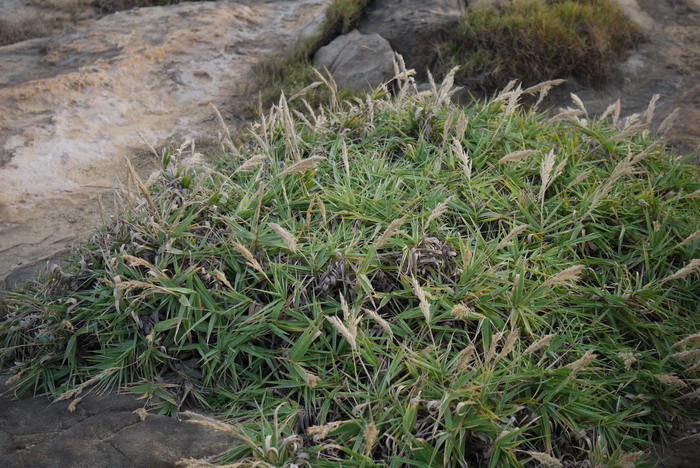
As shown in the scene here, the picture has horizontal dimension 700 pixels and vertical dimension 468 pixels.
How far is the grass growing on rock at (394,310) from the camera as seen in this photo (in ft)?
7.75

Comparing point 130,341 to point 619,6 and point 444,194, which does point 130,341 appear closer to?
point 444,194

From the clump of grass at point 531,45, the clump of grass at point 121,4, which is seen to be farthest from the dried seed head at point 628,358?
the clump of grass at point 121,4

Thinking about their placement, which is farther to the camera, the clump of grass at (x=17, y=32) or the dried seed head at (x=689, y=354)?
the clump of grass at (x=17, y=32)

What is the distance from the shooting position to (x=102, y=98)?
5520 millimetres

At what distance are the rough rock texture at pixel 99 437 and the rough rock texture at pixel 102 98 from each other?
4.00 feet

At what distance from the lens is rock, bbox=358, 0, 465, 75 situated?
239 inches

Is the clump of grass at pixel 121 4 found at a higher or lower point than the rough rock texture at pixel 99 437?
higher

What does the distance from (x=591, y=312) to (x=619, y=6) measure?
193 inches

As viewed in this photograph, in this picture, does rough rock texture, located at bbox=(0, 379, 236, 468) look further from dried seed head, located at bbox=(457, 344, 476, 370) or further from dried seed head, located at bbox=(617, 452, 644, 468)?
dried seed head, located at bbox=(617, 452, 644, 468)

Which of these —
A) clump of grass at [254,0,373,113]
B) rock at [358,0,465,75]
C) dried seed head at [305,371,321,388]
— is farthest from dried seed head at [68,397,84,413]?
rock at [358,0,465,75]

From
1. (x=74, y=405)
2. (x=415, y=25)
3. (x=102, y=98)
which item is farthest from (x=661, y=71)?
(x=74, y=405)

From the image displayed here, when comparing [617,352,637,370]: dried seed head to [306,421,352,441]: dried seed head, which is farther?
[617,352,637,370]: dried seed head

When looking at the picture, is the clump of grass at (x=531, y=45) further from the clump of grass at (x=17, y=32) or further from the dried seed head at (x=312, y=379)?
the clump of grass at (x=17, y=32)

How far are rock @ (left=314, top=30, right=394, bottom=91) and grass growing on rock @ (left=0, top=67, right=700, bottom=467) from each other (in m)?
2.31
